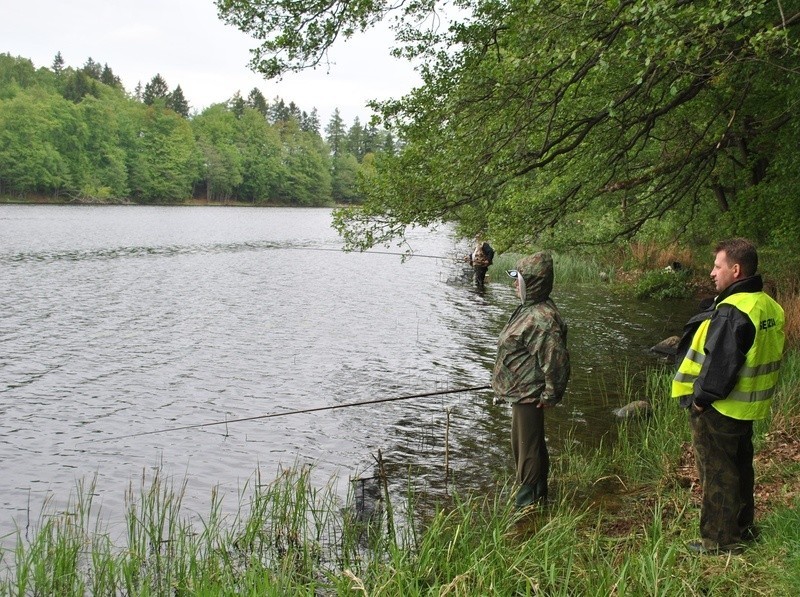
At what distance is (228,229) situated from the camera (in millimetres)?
59219

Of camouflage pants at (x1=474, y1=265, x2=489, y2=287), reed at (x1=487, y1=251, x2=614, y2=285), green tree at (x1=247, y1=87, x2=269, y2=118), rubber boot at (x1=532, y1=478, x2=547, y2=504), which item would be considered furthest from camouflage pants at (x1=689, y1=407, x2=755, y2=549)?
green tree at (x1=247, y1=87, x2=269, y2=118)

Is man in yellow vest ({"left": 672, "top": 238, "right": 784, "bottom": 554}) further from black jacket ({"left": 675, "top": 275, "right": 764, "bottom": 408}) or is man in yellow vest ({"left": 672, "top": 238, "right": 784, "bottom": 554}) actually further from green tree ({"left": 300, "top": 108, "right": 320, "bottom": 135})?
green tree ({"left": 300, "top": 108, "right": 320, "bottom": 135})

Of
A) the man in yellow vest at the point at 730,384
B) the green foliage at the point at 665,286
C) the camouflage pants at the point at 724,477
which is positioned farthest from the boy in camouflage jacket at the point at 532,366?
the green foliage at the point at 665,286

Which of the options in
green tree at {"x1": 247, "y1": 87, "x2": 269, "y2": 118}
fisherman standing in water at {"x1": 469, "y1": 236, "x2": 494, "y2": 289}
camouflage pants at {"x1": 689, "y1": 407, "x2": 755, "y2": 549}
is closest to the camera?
camouflage pants at {"x1": 689, "y1": 407, "x2": 755, "y2": 549}

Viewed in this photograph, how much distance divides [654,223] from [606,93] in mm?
10230

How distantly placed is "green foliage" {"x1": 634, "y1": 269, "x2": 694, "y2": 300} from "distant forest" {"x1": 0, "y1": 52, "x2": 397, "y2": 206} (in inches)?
2754

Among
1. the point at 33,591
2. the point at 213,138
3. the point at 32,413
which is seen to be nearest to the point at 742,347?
the point at 33,591

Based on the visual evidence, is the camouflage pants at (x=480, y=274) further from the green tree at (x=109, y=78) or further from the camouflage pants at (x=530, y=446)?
the green tree at (x=109, y=78)

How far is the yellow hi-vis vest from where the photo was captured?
16.2 ft

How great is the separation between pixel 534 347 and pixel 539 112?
192 inches

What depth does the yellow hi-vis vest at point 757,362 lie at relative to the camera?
4941 mm

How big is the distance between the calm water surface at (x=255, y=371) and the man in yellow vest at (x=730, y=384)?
3346 mm

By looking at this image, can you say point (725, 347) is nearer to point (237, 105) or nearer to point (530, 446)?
point (530, 446)

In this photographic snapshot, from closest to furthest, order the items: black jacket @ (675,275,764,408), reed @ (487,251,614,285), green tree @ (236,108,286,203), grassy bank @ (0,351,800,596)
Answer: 1. grassy bank @ (0,351,800,596)
2. black jacket @ (675,275,764,408)
3. reed @ (487,251,614,285)
4. green tree @ (236,108,286,203)
